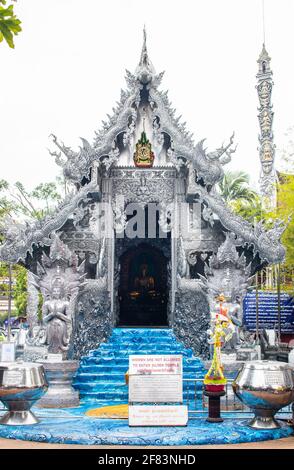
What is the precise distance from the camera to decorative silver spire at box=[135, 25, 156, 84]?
11.5 m

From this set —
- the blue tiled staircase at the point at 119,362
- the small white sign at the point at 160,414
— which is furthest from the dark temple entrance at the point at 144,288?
the small white sign at the point at 160,414

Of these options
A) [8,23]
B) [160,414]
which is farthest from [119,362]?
[8,23]

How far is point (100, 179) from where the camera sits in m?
12.0

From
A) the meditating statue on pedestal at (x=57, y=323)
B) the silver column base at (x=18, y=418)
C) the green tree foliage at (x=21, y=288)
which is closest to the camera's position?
the silver column base at (x=18, y=418)

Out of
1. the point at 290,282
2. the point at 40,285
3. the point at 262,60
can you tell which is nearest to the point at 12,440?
the point at 40,285

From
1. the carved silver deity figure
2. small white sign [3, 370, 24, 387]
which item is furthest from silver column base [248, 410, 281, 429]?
the carved silver deity figure

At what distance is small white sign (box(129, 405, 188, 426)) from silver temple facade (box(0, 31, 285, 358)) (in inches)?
115

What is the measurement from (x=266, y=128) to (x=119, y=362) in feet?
62.6

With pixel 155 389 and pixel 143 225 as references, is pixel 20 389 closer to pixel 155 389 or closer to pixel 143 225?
pixel 155 389

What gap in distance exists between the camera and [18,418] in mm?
7867

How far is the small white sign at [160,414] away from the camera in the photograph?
24.7 ft

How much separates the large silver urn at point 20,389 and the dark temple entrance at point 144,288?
6.24 meters

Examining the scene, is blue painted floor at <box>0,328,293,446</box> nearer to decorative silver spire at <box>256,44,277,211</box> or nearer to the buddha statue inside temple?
the buddha statue inside temple

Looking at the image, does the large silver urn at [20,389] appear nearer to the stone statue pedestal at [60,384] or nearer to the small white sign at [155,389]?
the small white sign at [155,389]
